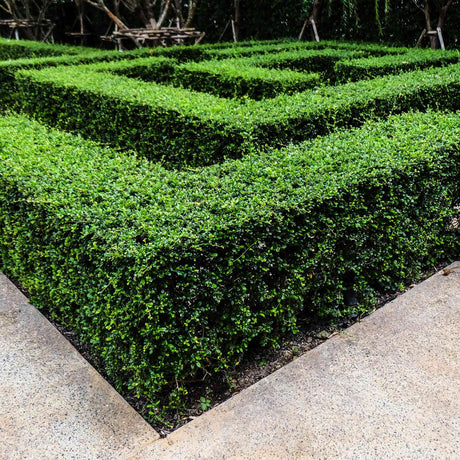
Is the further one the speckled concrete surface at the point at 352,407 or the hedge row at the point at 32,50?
the hedge row at the point at 32,50

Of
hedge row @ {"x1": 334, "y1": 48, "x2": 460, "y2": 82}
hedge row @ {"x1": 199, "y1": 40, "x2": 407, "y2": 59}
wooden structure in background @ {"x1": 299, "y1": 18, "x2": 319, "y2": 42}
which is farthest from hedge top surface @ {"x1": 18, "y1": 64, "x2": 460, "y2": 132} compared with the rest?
wooden structure in background @ {"x1": 299, "y1": 18, "x2": 319, "y2": 42}

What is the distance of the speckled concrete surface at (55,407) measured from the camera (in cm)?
278

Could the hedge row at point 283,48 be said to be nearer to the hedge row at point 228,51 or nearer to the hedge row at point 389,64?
the hedge row at point 228,51

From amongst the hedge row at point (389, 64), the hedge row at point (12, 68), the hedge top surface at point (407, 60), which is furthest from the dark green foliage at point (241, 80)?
the hedge row at point (12, 68)

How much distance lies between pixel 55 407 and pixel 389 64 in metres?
7.03

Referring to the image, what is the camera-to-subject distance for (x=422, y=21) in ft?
39.1

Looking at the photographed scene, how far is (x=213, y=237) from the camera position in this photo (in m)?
2.96

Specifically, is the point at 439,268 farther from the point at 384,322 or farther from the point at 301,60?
the point at 301,60

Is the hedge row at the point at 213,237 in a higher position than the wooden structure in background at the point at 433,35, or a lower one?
lower

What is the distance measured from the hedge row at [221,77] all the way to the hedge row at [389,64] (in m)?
0.83

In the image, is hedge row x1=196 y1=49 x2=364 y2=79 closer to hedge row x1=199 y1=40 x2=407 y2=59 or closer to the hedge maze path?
hedge row x1=199 y1=40 x2=407 y2=59

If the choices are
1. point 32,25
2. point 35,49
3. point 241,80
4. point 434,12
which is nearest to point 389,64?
point 241,80

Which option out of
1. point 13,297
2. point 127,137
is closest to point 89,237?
point 13,297

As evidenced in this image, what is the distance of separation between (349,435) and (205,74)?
6.70 m
